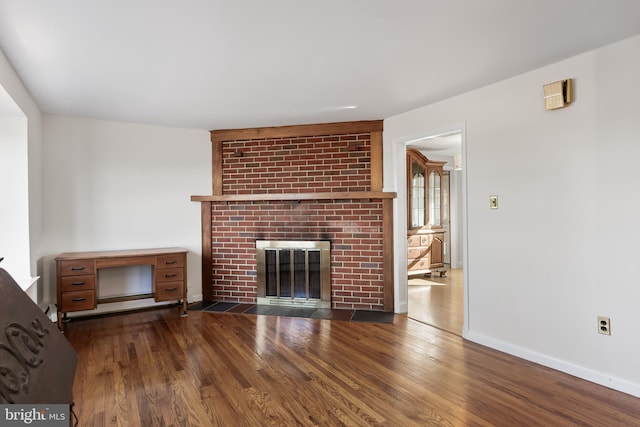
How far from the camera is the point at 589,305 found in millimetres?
2316

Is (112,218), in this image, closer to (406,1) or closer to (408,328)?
(408,328)

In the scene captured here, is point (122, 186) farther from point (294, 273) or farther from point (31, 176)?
point (294, 273)

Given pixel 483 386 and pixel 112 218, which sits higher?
pixel 112 218

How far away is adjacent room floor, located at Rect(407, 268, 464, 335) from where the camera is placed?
3.56m

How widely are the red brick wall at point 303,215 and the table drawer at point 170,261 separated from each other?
2.15ft

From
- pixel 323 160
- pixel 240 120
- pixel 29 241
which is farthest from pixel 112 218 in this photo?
pixel 323 160

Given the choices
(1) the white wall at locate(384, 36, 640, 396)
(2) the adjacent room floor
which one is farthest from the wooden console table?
(1) the white wall at locate(384, 36, 640, 396)

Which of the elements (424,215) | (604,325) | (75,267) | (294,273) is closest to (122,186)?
(75,267)

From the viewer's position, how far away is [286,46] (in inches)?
84.4

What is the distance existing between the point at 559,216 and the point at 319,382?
2024 millimetres

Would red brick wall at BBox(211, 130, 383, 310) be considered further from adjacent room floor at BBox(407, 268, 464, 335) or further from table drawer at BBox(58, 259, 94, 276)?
table drawer at BBox(58, 259, 94, 276)

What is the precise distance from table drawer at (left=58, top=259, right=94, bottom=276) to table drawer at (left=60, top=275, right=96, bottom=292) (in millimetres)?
39

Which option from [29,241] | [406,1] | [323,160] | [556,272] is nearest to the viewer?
[406,1]

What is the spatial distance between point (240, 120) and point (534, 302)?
129 inches
